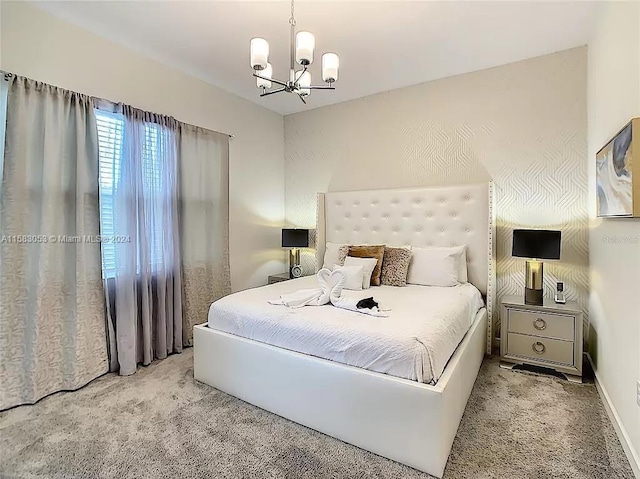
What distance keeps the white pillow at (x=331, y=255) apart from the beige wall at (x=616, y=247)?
2.13m

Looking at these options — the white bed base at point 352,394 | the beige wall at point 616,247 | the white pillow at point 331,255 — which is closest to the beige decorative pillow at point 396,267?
the white pillow at point 331,255

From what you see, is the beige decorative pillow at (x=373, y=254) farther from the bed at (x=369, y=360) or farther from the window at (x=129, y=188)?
the window at (x=129, y=188)

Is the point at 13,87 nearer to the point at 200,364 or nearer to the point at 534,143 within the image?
the point at 200,364

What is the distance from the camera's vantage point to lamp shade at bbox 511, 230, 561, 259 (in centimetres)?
255

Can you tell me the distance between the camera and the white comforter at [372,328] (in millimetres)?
1653

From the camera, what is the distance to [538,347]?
2578 millimetres

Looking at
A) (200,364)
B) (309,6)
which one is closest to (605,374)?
(200,364)

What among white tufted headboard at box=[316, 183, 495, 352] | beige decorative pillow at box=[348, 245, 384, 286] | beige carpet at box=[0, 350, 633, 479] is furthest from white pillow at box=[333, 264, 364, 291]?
beige carpet at box=[0, 350, 633, 479]

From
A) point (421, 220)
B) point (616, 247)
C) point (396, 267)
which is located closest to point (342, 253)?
point (396, 267)

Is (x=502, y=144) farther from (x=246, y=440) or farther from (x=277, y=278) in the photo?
(x=246, y=440)

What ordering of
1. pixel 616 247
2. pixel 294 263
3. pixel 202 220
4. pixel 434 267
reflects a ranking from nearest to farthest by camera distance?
pixel 616 247 < pixel 434 267 < pixel 202 220 < pixel 294 263

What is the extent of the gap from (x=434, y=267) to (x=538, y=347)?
979mm

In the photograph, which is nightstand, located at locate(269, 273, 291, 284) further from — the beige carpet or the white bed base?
the beige carpet

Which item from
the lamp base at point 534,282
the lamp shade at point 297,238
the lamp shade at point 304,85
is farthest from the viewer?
the lamp shade at point 297,238
